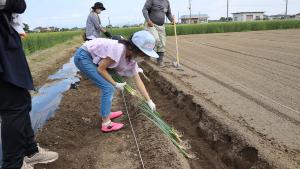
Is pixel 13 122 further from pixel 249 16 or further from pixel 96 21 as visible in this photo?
pixel 249 16

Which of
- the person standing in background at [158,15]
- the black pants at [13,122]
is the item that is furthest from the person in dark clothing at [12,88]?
the person standing in background at [158,15]

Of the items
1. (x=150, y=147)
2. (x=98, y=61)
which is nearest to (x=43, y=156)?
(x=150, y=147)

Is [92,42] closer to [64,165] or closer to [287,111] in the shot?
[64,165]

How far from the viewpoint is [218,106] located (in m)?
4.91

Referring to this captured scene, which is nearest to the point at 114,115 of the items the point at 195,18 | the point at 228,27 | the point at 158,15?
the point at 158,15

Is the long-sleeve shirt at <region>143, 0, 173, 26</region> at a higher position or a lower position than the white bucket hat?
higher

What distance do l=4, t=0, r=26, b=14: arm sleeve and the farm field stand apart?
1.39 m

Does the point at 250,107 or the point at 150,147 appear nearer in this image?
the point at 150,147

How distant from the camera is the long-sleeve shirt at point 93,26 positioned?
26.3ft

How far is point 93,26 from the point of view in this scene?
810 cm

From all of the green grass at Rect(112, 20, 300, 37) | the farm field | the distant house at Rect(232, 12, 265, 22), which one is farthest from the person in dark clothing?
the distant house at Rect(232, 12, 265, 22)

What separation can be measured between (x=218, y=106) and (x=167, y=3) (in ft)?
15.6

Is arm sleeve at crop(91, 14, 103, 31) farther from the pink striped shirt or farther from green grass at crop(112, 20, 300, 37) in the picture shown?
green grass at crop(112, 20, 300, 37)

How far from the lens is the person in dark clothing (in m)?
2.54
